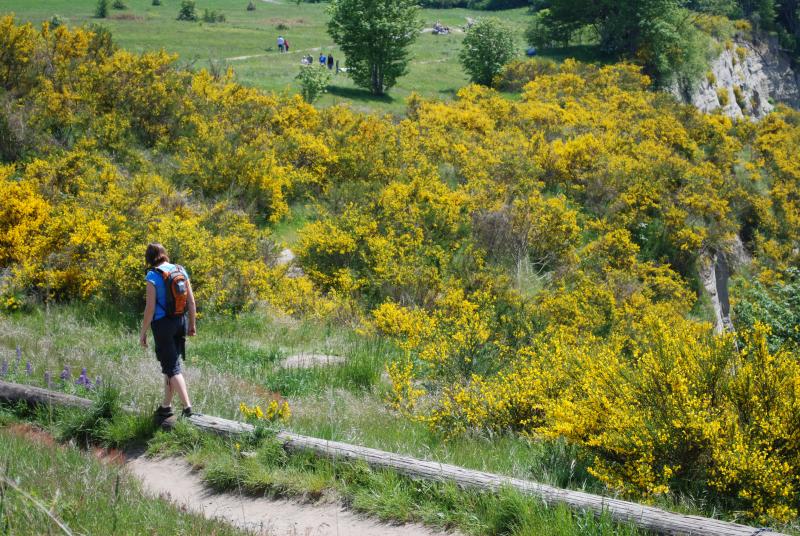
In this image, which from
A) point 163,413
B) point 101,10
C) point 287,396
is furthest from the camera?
point 101,10

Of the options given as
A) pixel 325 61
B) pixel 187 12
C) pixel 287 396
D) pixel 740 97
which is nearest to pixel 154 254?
pixel 287 396

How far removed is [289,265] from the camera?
469 inches

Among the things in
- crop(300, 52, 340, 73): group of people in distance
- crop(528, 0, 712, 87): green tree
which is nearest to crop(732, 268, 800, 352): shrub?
crop(528, 0, 712, 87): green tree

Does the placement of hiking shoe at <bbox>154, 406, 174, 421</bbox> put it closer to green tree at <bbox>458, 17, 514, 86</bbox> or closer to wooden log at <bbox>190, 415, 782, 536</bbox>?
wooden log at <bbox>190, 415, 782, 536</bbox>

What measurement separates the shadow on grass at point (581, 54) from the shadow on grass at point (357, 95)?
12.2 meters

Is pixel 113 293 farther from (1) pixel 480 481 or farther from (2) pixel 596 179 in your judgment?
(2) pixel 596 179

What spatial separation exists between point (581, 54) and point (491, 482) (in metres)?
36.0

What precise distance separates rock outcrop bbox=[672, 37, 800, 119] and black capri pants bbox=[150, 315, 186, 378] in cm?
3256

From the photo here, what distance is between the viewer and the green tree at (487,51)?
3073 centimetres

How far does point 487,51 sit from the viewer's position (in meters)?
30.9

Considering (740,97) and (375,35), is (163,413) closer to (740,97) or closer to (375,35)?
(375,35)

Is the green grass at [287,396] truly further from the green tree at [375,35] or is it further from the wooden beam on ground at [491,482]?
the green tree at [375,35]

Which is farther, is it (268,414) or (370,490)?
(268,414)

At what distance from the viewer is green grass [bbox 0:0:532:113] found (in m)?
27.7
